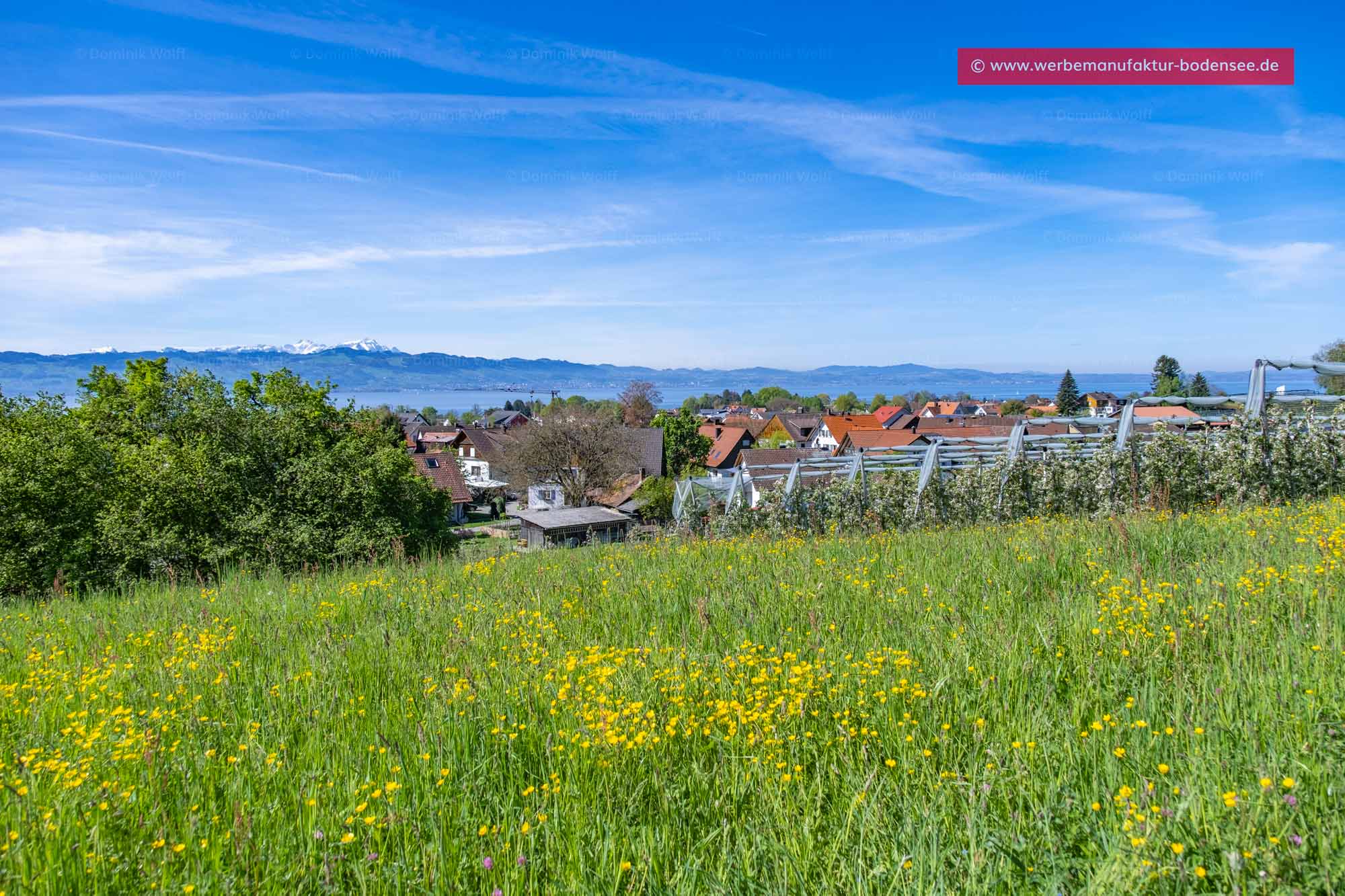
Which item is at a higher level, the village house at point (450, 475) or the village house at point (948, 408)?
the village house at point (948, 408)

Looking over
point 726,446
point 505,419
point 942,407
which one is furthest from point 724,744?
point 942,407

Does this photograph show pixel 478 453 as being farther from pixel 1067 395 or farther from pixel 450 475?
pixel 1067 395

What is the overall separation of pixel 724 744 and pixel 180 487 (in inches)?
815

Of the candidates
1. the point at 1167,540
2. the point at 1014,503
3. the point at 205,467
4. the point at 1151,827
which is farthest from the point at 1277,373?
the point at 205,467

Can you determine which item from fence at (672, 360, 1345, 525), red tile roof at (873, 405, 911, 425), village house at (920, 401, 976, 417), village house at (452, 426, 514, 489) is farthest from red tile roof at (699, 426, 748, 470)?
fence at (672, 360, 1345, 525)

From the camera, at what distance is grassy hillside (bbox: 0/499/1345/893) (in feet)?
6.59

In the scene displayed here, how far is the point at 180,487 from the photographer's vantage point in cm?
1852

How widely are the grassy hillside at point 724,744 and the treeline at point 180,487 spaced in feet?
43.7

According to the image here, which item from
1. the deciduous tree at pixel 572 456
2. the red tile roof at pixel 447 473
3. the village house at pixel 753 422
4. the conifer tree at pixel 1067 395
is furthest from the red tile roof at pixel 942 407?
the deciduous tree at pixel 572 456

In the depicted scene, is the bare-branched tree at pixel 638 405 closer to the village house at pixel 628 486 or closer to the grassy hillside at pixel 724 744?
the village house at pixel 628 486

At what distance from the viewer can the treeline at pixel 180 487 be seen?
16531 millimetres

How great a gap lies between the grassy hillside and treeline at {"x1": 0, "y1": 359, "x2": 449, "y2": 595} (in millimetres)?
13311

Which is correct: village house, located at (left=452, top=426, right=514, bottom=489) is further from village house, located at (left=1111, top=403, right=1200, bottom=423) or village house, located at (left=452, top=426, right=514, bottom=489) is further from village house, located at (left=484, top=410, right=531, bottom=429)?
village house, located at (left=1111, top=403, right=1200, bottom=423)

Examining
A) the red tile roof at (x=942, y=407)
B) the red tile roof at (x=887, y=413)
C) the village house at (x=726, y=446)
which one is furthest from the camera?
the red tile roof at (x=942, y=407)
